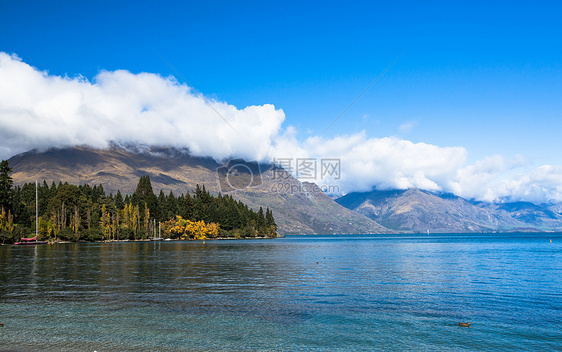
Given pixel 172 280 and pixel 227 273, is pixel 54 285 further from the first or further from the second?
pixel 227 273

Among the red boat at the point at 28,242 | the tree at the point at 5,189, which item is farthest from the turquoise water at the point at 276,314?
the red boat at the point at 28,242

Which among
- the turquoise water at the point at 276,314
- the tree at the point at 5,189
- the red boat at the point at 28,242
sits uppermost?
the tree at the point at 5,189

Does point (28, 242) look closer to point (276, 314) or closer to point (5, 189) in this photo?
point (5, 189)

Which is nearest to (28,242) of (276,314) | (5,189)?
(5,189)

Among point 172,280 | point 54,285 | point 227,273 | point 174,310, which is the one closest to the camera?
point 174,310

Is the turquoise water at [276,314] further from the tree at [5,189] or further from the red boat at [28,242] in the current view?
the red boat at [28,242]

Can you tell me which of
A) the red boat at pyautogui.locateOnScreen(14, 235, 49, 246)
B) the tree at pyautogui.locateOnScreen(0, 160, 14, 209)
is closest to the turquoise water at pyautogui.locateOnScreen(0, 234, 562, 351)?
the tree at pyautogui.locateOnScreen(0, 160, 14, 209)

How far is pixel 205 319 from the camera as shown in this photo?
25.2m

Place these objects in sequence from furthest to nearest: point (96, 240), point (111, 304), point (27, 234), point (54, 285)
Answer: point (96, 240), point (27, 234), point (54, 285), point (111, 304)

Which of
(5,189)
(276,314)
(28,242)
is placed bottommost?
(28,242)

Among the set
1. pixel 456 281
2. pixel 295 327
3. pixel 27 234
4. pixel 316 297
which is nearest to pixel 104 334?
pixel 295 327

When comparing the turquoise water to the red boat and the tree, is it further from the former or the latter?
the red boat

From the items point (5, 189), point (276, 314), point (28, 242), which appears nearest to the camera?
point (276, 314)

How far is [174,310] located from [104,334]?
6.52 meters
